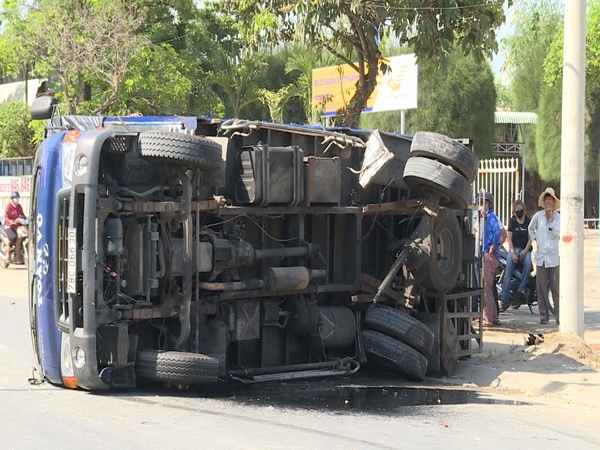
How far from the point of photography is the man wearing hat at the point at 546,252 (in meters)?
14.0

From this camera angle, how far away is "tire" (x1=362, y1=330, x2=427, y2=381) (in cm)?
959

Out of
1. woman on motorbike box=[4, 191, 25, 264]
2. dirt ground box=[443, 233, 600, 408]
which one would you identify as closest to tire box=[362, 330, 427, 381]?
dirt ground box=[443, 233, 600, 408]

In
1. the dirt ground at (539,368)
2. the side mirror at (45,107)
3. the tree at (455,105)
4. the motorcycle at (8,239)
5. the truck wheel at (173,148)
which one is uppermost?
the tree at (455,105)

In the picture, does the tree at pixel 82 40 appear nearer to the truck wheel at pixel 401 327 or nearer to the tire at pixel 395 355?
the truck wheel at pixel 401 327

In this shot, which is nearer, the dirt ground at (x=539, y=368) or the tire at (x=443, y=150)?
the dirt ground at (x=539, y=368)

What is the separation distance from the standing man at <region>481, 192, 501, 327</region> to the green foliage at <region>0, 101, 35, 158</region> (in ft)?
83.8

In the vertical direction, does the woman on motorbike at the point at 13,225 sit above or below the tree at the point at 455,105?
below

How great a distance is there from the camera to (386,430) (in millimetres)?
7344

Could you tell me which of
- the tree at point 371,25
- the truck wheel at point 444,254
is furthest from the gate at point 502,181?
the truck wheel at point 444,254

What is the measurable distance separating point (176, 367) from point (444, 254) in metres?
3.61

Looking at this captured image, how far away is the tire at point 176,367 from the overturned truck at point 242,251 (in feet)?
0.05

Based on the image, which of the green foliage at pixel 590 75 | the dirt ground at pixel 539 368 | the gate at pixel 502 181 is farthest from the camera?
the green foliage at pixel 590 75

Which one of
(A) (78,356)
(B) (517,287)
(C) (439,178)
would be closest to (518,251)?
(B) (517,287)

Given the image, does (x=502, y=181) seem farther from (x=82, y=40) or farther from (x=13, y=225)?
(x=13, y=225)
